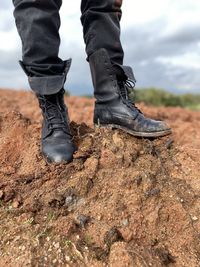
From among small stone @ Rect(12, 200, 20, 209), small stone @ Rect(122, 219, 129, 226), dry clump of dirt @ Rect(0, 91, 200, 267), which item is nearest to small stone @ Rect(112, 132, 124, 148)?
dry clump of dirt @ Rect(0, 91, 200, 267)

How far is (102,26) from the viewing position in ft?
9.80

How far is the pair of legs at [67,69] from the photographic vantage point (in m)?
2.75

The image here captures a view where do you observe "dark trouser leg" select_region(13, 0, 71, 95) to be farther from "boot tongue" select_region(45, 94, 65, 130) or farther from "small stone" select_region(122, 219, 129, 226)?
"small stone" select_region(122, 219, 129, 226)

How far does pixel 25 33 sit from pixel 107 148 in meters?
0.81

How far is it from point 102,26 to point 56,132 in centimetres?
71

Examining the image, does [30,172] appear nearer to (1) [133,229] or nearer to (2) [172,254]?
(1) [133,229]

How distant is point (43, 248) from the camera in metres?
2.34

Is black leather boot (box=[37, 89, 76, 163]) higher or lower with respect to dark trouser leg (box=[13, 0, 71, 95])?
lower

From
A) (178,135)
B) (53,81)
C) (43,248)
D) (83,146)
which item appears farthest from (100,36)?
(178,135)

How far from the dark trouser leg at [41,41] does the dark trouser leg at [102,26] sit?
23cm

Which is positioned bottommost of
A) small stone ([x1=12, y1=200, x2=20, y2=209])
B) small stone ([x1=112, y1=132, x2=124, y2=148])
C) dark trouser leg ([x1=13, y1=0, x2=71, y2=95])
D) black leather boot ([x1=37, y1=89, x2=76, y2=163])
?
small stone ([x1=12, y1=200, x2=20, y2=209])

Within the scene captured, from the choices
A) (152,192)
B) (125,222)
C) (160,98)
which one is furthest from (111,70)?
(160,98)

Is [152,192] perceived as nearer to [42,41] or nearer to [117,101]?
[117,101]

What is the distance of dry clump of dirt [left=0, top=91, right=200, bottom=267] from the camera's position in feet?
7.70
